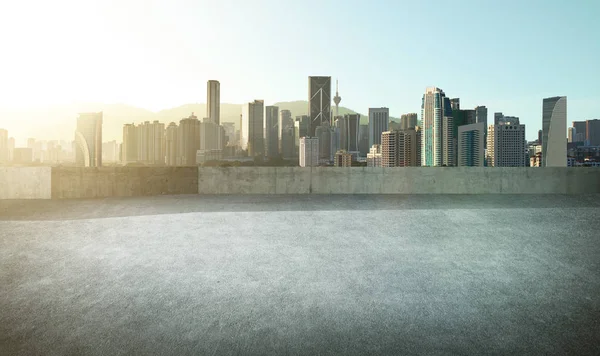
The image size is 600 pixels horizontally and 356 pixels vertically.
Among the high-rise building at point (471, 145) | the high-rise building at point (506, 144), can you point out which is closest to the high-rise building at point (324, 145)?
the high-rise building at point (471, 145)

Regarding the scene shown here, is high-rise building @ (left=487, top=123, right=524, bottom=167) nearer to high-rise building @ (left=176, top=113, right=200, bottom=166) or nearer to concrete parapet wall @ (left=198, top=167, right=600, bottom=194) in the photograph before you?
high-rise building @ (left=176, top=113, right=200, bottom=166)

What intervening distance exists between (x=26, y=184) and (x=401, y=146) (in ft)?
454

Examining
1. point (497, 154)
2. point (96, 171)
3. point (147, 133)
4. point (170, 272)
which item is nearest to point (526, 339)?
point (170, 272)

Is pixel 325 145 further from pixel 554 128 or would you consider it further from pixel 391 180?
pixel 391 180

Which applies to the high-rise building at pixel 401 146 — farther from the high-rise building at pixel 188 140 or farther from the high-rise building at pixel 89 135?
the high-rise building at pixel 89 135

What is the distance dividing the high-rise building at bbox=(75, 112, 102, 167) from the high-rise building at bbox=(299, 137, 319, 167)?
3519 inches

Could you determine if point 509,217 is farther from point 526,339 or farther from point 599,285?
point 526,339

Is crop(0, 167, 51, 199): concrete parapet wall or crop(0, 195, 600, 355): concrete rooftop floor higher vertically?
crop(0, 167, 51, 199): concrete parapet wall

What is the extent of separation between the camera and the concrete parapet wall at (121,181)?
13797 millimetres

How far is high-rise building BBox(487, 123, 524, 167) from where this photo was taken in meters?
139

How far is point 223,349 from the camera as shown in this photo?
3.61 meters

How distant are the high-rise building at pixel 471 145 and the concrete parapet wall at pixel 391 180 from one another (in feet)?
472

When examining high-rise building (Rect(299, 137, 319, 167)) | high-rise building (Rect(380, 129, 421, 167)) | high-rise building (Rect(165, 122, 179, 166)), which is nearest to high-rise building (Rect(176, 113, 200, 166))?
high-rise building (Rect(165, 122, 179, 166))

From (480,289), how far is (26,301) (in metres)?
5.96
